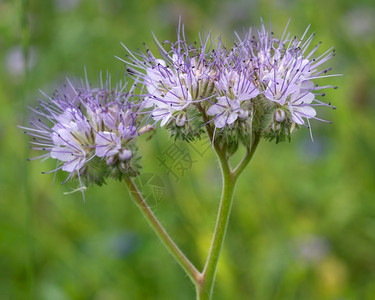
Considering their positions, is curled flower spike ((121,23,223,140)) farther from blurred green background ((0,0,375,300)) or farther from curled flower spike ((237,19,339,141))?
blurred green background ((0,0,375,300))

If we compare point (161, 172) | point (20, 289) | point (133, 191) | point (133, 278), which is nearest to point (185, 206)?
point (161, 172)

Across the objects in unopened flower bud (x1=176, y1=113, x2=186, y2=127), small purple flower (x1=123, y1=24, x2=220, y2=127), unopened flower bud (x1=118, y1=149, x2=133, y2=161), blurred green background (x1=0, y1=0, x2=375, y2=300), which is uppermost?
small purple flower (x1=123, y1=24, x2=220, y2=127)

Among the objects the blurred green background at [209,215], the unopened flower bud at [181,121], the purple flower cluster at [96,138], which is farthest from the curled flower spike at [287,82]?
the blurred green background at [209,215]

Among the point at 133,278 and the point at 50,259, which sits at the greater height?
the point at 50,259

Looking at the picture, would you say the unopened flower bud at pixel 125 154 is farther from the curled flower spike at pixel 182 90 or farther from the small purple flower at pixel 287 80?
the small purple flower at pixel 287 80

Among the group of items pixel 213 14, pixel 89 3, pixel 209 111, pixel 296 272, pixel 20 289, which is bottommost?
pixel 296 272

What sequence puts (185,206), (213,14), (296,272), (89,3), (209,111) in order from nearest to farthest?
(209,111), (296,272), (185,206), (89,3), (213,14)

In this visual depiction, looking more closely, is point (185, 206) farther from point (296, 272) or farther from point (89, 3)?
point (89, 3)

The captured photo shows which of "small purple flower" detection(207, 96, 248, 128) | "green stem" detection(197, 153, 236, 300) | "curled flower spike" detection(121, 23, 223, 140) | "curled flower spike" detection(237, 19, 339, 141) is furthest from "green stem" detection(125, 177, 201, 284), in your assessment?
"curled flower spike" detection(237, 19, 339, 141)
